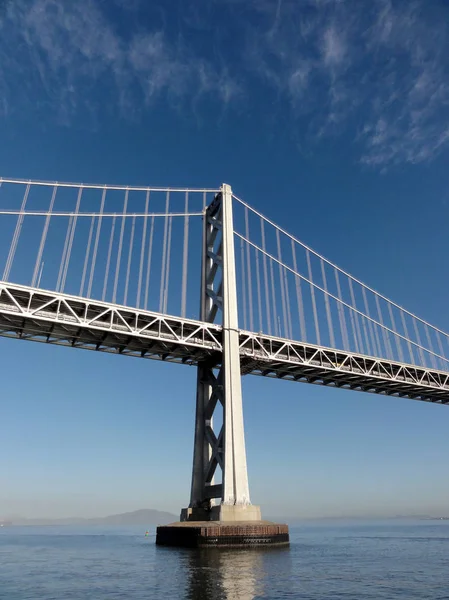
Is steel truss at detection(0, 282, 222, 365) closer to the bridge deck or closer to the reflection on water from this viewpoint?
the bridge deck

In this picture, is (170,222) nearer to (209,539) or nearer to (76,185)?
(76,185)

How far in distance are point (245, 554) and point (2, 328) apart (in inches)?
803

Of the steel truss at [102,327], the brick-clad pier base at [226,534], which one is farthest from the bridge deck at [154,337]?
the brick-clad pier base at [226,534]

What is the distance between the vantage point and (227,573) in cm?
1911

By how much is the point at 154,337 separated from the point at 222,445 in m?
8.77

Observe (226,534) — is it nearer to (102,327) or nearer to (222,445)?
(222,445)

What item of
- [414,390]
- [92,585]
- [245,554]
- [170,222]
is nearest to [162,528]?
[245,554]

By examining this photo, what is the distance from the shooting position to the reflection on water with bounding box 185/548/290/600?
14920 millimetres

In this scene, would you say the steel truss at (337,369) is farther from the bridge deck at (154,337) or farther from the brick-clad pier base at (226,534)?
the brick-clad pier base at (226,534)

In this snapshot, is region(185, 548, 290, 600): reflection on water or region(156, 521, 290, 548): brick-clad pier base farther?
region(156, 521, 290, 548): brick-clad pier base

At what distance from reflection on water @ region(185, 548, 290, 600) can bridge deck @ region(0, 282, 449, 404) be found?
14.0m

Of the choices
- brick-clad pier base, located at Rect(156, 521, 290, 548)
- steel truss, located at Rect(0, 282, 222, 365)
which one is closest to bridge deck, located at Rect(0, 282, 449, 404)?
steel truss, located at Rect(0, 282, 222, 365)

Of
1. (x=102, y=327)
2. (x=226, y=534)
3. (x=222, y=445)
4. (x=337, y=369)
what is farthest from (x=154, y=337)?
(x=337, y=369)

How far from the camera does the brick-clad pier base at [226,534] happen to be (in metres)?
29.0
